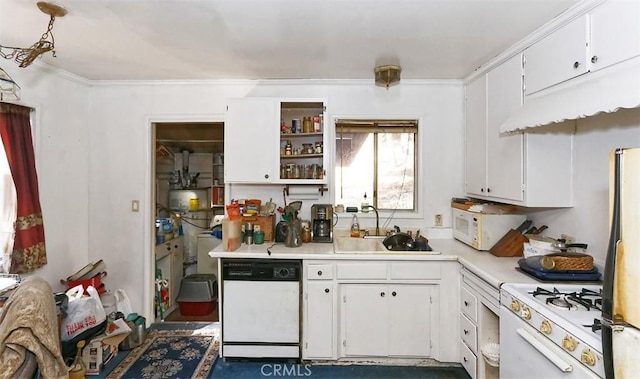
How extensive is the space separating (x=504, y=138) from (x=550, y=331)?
1.36 metres

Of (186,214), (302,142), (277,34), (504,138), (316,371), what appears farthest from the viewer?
(186,214)

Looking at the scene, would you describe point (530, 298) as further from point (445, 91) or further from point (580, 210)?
point (445, 91)

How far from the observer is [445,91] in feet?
9.38

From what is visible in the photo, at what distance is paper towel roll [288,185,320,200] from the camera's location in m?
2.87

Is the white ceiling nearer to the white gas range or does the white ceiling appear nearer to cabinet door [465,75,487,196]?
cabinet door [465,75,487,196]

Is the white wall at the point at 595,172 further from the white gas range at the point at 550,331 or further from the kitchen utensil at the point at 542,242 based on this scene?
the white gas range at the point at 550,331

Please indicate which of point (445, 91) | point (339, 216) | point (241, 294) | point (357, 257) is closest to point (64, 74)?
point (241, 294)

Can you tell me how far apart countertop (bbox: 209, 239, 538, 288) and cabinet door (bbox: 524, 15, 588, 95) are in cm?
113

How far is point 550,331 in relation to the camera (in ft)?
4.31

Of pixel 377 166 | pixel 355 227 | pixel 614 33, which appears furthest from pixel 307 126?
pixel 614 33

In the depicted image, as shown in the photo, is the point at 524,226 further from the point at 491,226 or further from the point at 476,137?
the point at 476,137

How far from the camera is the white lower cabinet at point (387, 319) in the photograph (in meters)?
2.30

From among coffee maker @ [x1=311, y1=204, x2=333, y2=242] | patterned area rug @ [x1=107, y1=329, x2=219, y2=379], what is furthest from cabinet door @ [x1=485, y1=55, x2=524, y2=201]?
patterned area rug @ [x1=107, y1=329, x2=219, y2=379]

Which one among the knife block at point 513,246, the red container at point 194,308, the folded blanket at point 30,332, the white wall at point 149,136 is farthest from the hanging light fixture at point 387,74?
the red container at point 194,308
